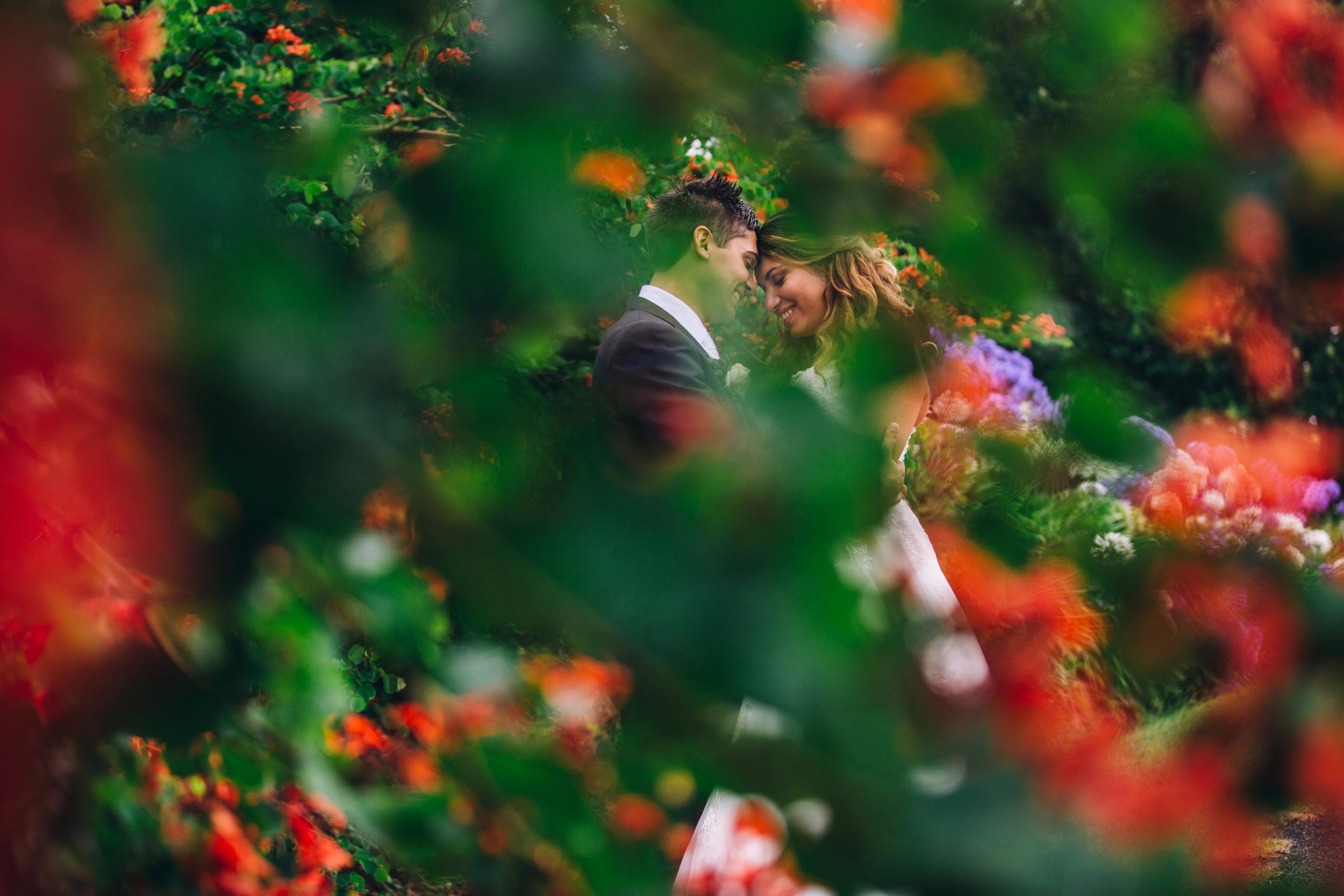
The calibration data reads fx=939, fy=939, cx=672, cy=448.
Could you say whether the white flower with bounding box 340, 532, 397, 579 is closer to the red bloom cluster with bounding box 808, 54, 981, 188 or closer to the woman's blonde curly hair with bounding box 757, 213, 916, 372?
the woman's blonde curly hair with bounding box 757, 213, 916, 372

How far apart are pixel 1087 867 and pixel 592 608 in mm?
169

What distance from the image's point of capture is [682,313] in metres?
0.56

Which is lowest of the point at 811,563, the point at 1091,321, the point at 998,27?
the point at 1091,321

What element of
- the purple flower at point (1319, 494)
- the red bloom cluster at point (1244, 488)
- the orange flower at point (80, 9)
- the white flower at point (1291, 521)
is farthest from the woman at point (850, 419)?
the purple flower at point (1319, 494)

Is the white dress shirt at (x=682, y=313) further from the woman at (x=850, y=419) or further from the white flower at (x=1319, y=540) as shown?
the white flower at (x=1319, y=540)

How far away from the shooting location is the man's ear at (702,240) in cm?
41

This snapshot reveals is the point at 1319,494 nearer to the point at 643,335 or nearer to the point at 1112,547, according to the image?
the point at 1112,547

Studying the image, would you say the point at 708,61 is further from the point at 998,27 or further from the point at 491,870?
the point at 491,870

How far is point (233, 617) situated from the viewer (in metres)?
0.30

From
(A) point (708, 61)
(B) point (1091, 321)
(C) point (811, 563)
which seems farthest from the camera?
(B) point (1091, 321)

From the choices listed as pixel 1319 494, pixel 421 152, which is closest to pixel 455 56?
pixel 421 152

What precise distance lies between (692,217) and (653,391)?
0.13 metres

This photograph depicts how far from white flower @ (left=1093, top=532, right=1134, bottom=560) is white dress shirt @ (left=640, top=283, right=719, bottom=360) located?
0.63ft

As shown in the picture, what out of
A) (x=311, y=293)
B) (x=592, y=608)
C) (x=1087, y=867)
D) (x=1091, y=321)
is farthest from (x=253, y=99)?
(x=1091, y=321)
